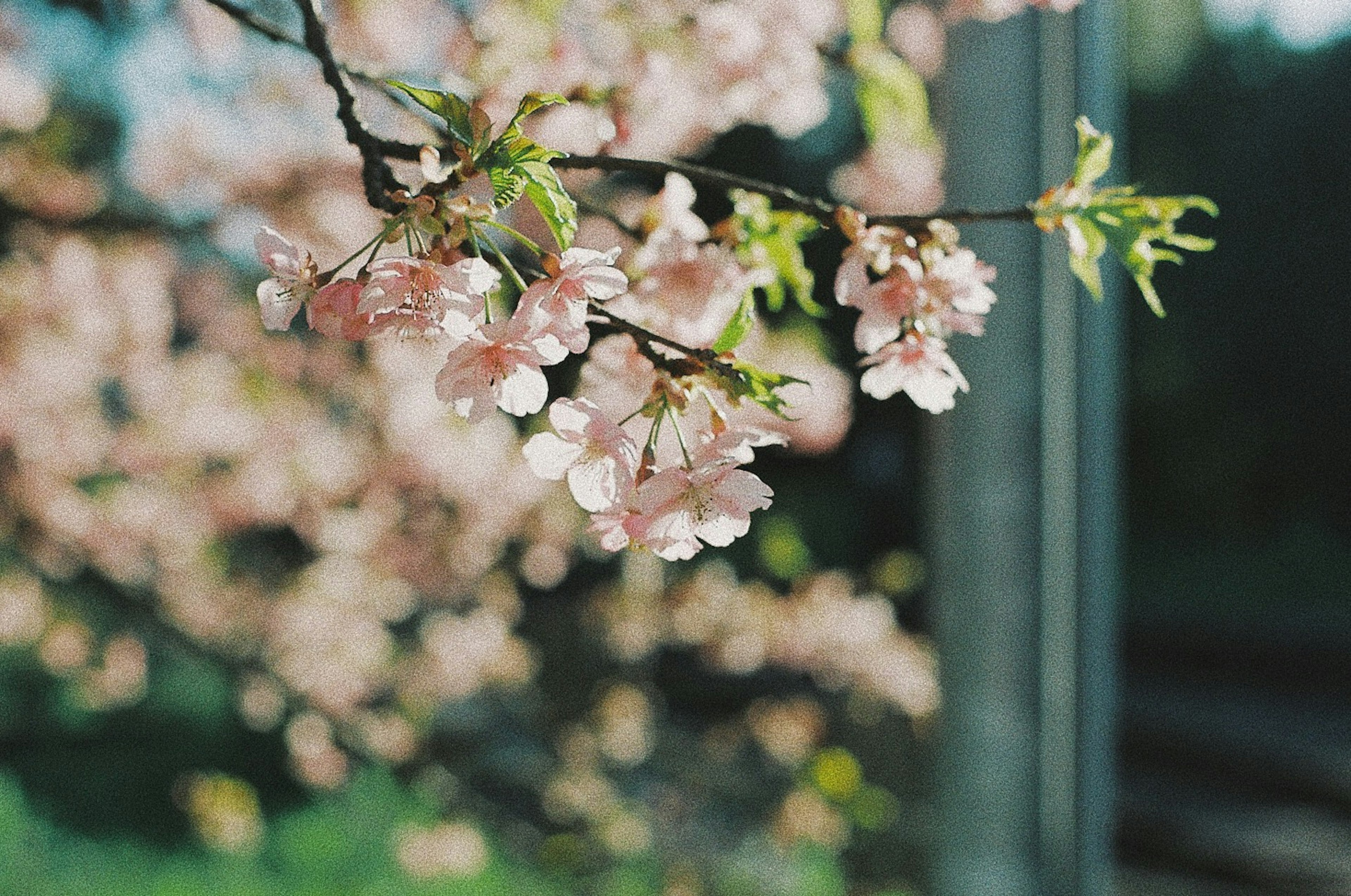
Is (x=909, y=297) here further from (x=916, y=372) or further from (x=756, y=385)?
(x=756, y=385)

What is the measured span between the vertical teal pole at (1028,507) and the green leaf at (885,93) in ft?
3.70

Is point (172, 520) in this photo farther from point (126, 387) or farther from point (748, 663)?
point (748, 663)

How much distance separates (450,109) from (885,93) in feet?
2.10

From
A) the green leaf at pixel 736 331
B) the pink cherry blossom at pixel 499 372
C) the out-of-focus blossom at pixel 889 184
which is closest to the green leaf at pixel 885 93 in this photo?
the green leaf at pixel 736 331

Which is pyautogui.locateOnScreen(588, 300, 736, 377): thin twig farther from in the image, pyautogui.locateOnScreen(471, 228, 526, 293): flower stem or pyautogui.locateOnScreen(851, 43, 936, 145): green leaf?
pyautogui.locateOnScreen(851, 43, 936, 145): green leaf

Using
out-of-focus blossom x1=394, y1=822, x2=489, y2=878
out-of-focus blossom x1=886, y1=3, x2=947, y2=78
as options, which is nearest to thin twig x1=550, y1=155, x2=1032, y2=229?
out-of-focus blossom x1=886, y1=3, x2=947, y2=78

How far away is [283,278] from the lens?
2.06 feet

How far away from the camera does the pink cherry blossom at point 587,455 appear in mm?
611

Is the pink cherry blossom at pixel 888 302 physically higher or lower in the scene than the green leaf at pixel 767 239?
lower

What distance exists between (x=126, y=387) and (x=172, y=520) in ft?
1.21

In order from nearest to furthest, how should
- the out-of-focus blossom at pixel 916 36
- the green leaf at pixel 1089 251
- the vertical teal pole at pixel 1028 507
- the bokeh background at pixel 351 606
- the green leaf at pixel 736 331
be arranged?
the green leaf at pixel 736 331, the green leaf at pixel 1089 251, the vertical teal pole at pixel 1028 507, the bokeh background at pixel 351 606, the out-of-focus blossom at pixel 916 36

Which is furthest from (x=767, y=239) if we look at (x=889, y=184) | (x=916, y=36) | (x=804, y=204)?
(x=916, y=36)

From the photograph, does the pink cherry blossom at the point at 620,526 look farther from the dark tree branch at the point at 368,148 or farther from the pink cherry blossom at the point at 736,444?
the dark tree branch at the point at 368,148

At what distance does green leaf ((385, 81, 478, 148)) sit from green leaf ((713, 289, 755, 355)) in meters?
0.17
